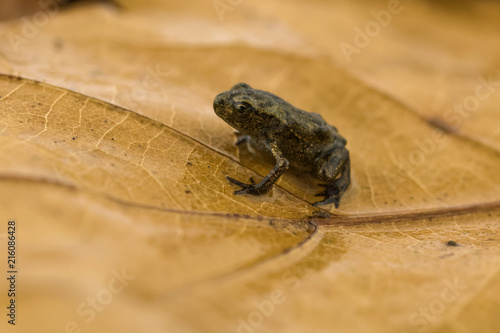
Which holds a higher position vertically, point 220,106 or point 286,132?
point 286,132

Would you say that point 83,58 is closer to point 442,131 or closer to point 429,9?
point 442,131

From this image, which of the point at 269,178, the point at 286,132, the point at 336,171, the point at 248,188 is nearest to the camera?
the point at 248,188

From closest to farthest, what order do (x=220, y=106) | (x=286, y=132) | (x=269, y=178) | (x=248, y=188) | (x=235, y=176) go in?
(x=248, y=188) < (x=235, y=176) < (x=269, y=178) < (x=220, y=106) < (x=286, y=132)

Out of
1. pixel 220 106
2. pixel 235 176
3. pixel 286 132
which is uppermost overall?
pixel 286 132

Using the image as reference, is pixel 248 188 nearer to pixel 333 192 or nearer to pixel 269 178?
pixel 269 178

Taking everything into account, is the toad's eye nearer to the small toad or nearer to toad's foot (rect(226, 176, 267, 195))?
the small toad

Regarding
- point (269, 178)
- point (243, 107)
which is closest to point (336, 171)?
point (269, 178)

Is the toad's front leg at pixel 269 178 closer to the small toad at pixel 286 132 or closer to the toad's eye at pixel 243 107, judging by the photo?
the small toad at pixel 286 132

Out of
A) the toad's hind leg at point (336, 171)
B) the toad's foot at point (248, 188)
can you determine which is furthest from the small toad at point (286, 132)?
the toad's foot at point (248, 188)
